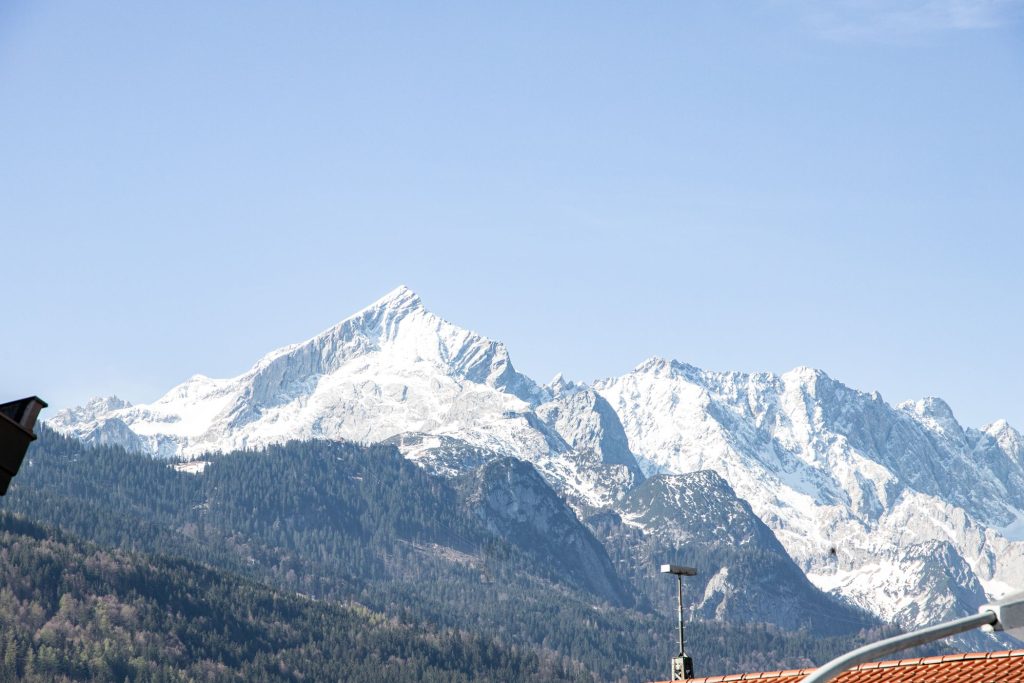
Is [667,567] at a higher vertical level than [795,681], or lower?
higher

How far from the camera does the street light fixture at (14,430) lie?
27.6 m

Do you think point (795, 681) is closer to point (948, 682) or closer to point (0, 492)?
point (948, 682)

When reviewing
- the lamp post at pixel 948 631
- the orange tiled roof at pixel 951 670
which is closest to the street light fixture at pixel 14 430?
the lamp post at pixel 948 631

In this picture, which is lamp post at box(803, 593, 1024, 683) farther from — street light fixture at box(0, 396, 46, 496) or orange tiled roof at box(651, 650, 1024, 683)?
orange tiled roof at box(651, 650, 1024, 683)

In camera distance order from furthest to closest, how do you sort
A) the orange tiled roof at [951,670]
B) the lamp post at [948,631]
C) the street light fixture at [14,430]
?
1. the orange tiled roof at [951,670]
2. the street light fixture at [14,430]
3. the lamp post at [948,631]

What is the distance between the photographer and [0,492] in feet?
89.8

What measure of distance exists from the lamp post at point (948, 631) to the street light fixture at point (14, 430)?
41.8 feet

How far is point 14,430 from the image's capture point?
27.9 metres

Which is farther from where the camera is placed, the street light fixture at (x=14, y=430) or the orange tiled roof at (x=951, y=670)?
the orange tiled roof at (x=951, y=670)

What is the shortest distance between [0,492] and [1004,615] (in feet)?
49.0

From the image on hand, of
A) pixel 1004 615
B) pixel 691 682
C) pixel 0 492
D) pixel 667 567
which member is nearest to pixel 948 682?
pixel 667 567

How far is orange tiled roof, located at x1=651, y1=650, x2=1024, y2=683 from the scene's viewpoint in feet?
142

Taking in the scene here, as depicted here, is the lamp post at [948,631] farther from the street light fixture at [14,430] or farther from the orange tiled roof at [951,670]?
the orange tiled roof at [951,670]

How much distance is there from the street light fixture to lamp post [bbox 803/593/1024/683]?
12750 mm
